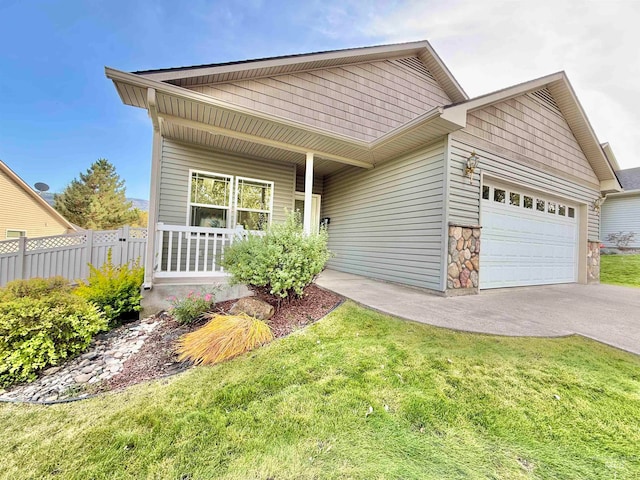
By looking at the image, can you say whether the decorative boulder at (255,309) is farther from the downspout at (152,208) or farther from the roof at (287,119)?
the roof at (287,119)

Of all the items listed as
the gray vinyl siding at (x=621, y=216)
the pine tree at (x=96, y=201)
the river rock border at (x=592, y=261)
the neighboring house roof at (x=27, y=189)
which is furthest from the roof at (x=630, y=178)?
the pine tree at (x=96, y=201)

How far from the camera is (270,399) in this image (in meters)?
2.10

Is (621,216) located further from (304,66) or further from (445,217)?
(304,66)

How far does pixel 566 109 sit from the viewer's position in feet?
23.3

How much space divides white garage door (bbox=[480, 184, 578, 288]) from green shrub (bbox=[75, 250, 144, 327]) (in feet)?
23.1

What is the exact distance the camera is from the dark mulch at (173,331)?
8.68 ft

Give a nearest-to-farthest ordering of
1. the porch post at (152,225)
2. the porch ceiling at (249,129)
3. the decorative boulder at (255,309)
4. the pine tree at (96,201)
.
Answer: the decorative boulder at (255,309), the porch ceiling at (249,129), the porch post at (152,225), the pine tree at (96,201)

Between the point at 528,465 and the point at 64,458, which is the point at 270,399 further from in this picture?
the point at 528,465

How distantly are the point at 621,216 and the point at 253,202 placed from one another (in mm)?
19026

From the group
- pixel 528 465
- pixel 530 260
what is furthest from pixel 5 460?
pixel 530 260

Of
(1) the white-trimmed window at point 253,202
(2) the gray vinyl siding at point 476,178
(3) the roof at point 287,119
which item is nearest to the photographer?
(3) the roof at point 287,119

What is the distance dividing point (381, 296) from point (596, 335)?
280cm

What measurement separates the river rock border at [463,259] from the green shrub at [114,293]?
569cm

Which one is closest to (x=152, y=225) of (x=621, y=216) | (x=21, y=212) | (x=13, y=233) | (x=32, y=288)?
(x=32, y=288)
